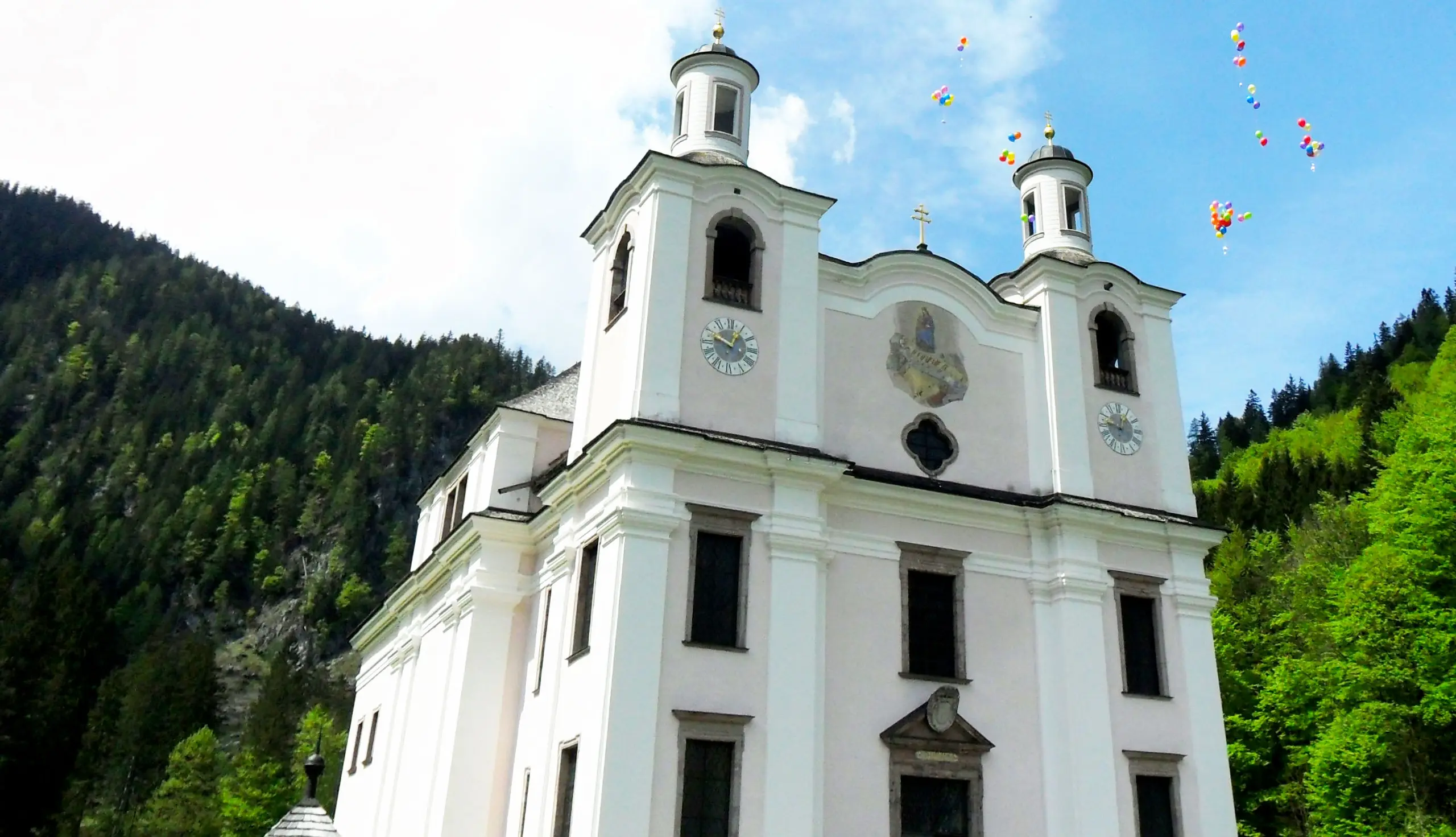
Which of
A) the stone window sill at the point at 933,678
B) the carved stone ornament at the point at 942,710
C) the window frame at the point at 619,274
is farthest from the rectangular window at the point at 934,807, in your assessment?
the window frame at the point at 619,274

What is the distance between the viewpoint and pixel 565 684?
683 inches

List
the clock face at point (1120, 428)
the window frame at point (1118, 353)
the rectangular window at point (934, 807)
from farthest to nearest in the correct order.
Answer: the window frame at point (1118, 353) < the clock face at point (1120, 428) < the rectangular window at point (934, 807)

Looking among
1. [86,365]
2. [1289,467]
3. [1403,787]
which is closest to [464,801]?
[1403,787]

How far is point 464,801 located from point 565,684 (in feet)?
13.4

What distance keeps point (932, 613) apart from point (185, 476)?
407 feet

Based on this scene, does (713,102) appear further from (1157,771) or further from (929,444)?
(1157,771)

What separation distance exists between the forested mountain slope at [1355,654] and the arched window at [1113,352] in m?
7.98

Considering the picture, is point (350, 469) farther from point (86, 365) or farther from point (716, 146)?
point (716, 146)

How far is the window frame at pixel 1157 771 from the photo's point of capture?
1839 centimetres

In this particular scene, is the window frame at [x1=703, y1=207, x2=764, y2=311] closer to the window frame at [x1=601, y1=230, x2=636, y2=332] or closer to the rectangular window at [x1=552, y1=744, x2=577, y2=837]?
the window frame at [x1=601, y1=230, x2=636, y2=332]

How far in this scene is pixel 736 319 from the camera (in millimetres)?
18828

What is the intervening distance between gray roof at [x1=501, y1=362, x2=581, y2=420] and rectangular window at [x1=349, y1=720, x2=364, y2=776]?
10947 mm

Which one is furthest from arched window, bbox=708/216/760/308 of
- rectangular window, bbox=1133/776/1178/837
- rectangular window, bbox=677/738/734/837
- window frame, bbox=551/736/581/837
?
rectangular window, bbox=1133/776/1178/837

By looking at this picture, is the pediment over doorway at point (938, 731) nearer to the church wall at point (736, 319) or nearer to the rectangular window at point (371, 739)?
the church wall at point (736, 319)
